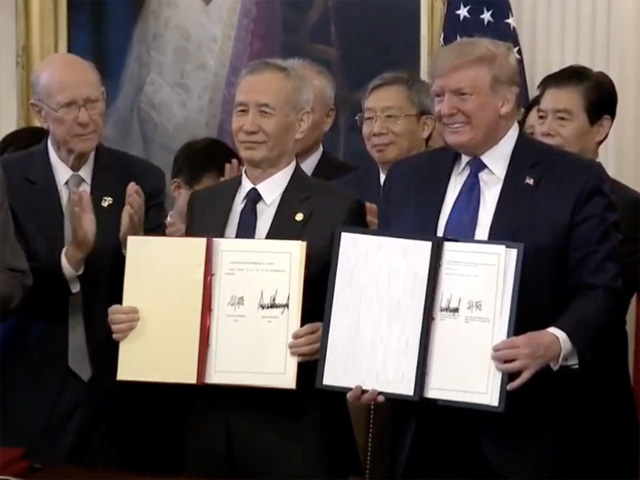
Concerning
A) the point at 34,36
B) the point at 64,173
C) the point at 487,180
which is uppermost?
the point at 34,36

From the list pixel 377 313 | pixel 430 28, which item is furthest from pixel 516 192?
pixel 430 28

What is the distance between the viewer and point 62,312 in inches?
130

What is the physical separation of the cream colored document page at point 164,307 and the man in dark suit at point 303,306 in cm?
5

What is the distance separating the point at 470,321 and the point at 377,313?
0.80ft

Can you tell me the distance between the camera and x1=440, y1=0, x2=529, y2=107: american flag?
14.8ft

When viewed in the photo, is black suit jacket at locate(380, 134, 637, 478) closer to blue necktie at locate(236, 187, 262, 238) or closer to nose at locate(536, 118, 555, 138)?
blue necktie at locate(236, 187, 262, 238)

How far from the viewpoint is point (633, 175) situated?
4.37m

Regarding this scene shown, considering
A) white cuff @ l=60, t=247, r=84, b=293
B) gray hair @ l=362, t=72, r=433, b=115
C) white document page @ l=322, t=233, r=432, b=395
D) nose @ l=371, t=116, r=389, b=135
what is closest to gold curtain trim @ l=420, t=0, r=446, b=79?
gray hair @ l=362, t=72, r=433, b=115

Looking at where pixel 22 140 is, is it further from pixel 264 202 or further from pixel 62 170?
pixel 264 202

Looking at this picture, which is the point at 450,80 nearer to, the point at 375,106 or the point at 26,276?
the point at 375,106

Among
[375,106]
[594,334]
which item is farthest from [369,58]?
[594,334]
